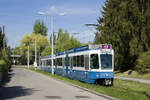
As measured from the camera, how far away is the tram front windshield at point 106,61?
22703 millimetres

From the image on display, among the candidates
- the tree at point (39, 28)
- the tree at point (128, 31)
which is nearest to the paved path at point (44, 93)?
the tree at point (128, 31)

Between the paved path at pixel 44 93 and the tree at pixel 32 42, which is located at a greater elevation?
the tree at pixel 32 42

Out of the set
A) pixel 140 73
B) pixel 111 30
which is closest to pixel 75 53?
pixel 140 73

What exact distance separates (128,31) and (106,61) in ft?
52.4

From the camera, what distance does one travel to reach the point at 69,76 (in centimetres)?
3155

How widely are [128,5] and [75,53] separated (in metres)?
13.3

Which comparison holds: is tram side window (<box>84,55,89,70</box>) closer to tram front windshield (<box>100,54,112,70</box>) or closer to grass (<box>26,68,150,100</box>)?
tram front windshield (<box>100,54,112,70</box>)

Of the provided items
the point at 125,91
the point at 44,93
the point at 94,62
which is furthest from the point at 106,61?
the point at 44,93

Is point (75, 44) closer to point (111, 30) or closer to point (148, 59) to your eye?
point (111, 30)

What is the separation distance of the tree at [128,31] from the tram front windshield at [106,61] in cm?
1425

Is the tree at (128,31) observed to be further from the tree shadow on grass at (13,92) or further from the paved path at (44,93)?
the tree shadow on grass at (13,92)

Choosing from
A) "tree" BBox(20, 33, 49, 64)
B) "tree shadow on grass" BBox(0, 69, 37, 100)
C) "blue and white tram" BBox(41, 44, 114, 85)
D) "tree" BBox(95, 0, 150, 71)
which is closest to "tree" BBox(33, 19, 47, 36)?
"tree" BBox(20, 33, 49, 64)


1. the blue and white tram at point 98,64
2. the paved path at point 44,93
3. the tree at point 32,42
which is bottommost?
the paved path at point 44,93

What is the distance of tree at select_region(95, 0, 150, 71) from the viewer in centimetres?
3640
